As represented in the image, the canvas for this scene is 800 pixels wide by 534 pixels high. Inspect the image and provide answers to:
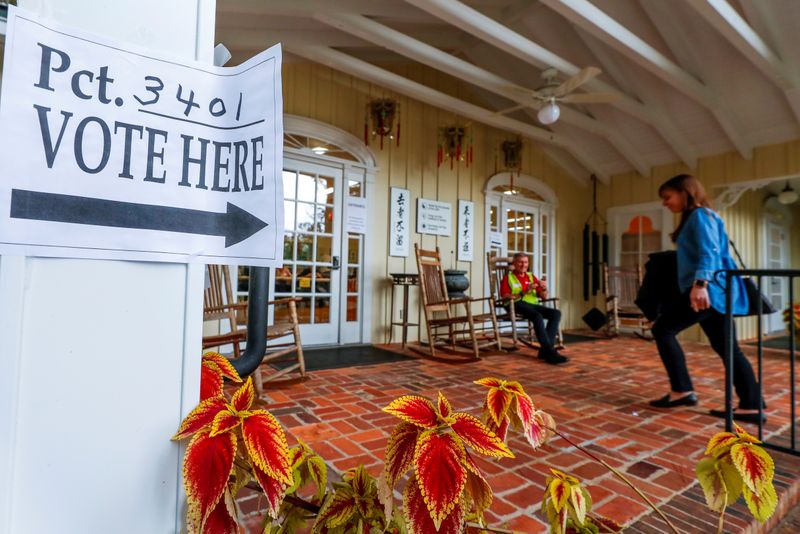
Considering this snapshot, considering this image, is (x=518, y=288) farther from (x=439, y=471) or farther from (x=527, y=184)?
(x=439, y=471)

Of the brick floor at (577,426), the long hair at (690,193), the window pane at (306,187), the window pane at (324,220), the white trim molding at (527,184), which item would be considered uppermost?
the white trim molding at (527,184)

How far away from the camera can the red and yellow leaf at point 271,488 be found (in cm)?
51

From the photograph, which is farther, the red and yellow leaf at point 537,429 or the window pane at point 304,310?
the window pane at point 304,310

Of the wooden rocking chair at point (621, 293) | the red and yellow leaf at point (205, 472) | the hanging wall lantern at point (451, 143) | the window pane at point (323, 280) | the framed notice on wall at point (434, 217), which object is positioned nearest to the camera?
the red and yellow leaf at point (205, 472)

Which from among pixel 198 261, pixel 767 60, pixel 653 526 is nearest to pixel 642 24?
pixel 767 60

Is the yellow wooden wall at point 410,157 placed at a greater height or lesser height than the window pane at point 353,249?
greater

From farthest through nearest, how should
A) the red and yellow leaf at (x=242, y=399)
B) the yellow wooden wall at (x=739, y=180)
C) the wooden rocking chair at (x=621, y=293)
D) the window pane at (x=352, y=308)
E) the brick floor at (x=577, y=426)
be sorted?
the wooden rocking chair at (x=621, y=293)
the yellow wooden wall at (x=739, y=180)
the window pane at (x=352, y=308)
the brick floor at (x=577, y=426)
the red and yellow leaf at (x=242, y=399)

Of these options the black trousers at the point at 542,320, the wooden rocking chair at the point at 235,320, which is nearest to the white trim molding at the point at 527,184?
the black trousers at the point at 542,320

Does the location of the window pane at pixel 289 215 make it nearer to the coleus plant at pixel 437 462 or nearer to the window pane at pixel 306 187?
the window pane at pixel 306 187

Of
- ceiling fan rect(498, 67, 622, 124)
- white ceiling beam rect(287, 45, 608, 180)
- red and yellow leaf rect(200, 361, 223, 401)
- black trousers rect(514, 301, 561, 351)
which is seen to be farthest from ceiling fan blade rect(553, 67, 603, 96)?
red and yellow leaf rect(200, 361, 223, 401)

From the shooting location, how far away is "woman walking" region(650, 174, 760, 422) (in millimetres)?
1970

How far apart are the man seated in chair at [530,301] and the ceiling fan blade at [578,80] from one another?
1.61 meters

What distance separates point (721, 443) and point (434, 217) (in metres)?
4.40

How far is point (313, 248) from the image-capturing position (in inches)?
166
